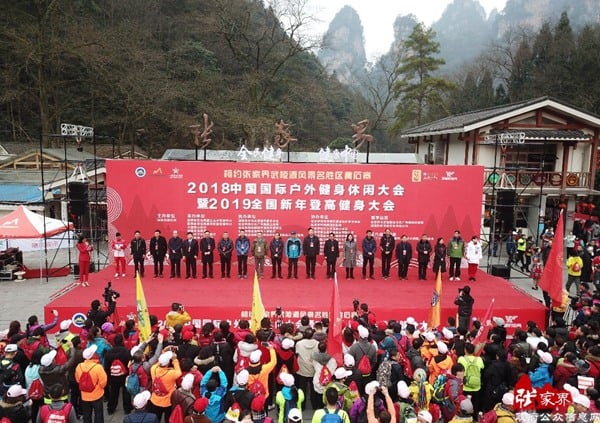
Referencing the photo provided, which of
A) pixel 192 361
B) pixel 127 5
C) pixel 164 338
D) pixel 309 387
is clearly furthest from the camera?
pixel 127 5

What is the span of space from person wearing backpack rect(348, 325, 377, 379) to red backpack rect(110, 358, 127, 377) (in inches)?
107

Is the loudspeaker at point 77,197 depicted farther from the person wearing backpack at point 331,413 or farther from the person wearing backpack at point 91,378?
the person wearing backpack at point 331,413

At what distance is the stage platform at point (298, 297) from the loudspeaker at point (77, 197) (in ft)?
5.84

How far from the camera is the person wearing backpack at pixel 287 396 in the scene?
4617 millimetres

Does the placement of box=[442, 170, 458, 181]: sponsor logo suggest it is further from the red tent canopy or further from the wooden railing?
the red tent canopy

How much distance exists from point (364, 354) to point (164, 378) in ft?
7.40

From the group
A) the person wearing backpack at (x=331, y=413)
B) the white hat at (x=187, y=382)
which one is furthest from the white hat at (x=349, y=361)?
the white hat at (x=187, y=382)

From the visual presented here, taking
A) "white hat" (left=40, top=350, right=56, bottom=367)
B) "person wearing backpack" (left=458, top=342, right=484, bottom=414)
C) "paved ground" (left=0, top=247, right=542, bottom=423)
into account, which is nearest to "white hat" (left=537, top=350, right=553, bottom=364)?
"person wearing backpack" (left=458, top=342, right=484, bottom=414)

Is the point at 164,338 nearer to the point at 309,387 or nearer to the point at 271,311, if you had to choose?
the point at 309,387

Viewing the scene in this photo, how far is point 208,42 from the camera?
1144 inches

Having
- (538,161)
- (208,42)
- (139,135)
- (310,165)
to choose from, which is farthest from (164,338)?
(208,42)

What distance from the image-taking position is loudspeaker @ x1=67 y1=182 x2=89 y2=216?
38.3ft

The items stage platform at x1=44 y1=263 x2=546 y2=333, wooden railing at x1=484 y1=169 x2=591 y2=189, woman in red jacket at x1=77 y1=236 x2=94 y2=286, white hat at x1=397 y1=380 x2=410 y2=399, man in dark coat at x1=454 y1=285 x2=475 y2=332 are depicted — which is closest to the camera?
white hat at x1=397 y1=380 x2=410 y2=399

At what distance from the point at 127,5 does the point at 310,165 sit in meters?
21.4
